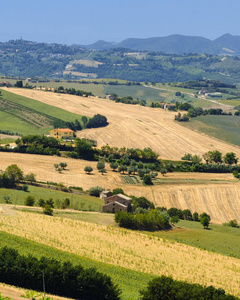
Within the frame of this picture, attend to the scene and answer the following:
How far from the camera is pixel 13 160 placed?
118m

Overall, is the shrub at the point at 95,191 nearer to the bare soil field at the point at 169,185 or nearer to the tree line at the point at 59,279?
the bare soil field at the point at 169,185

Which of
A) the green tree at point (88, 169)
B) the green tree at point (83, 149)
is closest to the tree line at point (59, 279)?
the green tree at point (88, 169)

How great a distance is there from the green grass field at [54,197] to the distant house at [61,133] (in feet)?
186

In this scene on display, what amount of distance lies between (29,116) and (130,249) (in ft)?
410

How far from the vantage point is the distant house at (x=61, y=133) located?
153837mm

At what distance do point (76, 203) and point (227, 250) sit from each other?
91.0 feet

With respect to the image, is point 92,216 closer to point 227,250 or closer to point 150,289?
point 227,250

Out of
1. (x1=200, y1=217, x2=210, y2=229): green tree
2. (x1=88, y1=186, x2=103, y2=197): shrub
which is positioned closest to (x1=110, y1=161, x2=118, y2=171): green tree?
(x1=88, y1=186, x2=103, y2=197): shrub

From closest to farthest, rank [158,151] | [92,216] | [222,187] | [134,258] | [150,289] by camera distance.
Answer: [150,289], [134,258], [92,216], [222,187], [158,151]

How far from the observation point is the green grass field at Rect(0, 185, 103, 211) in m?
86.3

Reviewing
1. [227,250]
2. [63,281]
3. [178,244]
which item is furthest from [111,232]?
[63,281]

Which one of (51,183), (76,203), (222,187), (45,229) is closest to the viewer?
(45,229)

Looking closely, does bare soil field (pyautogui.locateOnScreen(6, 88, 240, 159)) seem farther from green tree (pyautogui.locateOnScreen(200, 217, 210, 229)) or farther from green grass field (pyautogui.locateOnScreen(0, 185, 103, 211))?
green tree (pyautogui.locateOnScreen(200, 217, 210, 229))

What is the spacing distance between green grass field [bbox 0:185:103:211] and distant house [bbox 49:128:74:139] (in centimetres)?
5666
